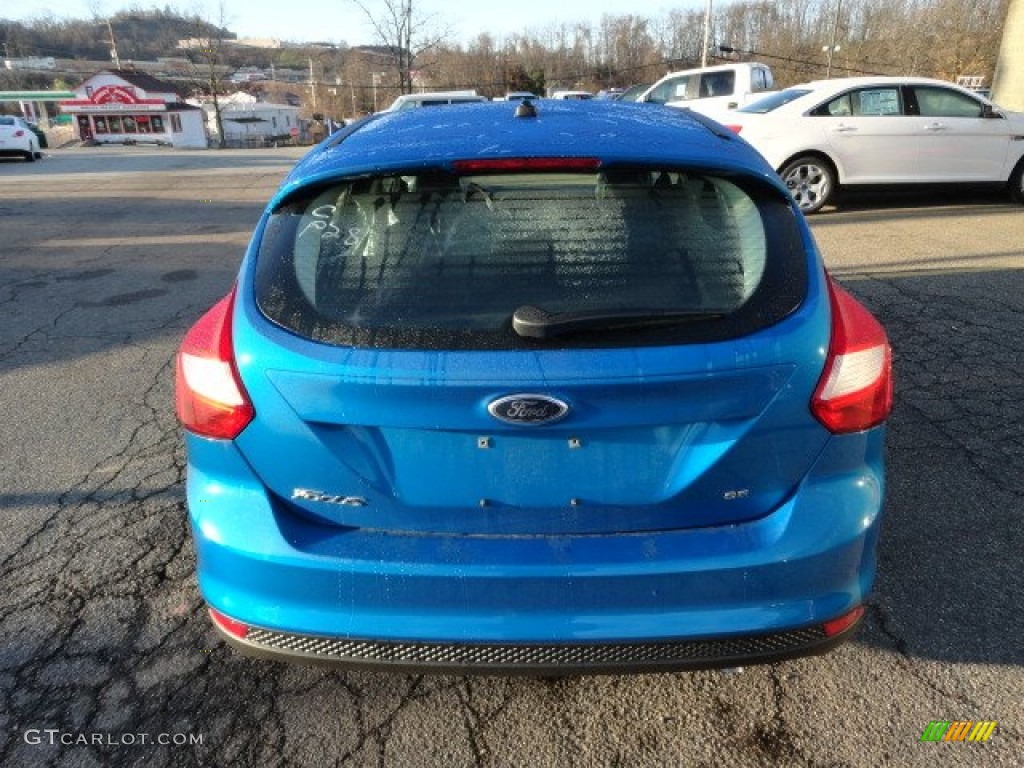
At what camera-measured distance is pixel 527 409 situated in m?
1.61

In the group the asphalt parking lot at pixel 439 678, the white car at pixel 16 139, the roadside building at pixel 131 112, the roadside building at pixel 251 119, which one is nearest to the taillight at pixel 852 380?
the asphalt parking lot at pixel 439 678

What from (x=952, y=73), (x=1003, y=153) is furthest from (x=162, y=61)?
(x=1003, y=153)

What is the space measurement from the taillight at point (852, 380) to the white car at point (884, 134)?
8091 mm

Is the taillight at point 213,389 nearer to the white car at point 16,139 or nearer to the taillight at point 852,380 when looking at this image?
the taillight at point 852,380

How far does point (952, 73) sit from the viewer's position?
184ft

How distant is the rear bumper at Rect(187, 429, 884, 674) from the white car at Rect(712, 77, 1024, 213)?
27.7 feet

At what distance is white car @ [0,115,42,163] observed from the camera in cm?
2362

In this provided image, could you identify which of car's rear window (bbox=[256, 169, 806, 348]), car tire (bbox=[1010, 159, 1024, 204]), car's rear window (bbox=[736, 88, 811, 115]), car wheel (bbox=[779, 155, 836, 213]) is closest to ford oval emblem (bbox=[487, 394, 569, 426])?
car's rear window (bbox=[256, 169, 806, 348])

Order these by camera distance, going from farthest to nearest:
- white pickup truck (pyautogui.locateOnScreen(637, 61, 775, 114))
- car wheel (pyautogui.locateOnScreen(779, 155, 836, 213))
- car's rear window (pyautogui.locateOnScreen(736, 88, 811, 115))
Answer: white pickup truck (pyautogui.locateOnScreen(637, 61, 775, 114)) < car's rear window (pyautogui.locateOnScreen(736, 88, 811, 115)) < car wheel (pyautogui.locateOnScreen(779, 155, 836, 213))

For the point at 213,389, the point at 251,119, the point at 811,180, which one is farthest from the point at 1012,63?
the point at 251,119

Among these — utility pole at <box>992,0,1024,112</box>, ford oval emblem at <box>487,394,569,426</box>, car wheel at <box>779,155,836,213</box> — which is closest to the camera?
ford oval emblem at <box>487,394,569,426</box>

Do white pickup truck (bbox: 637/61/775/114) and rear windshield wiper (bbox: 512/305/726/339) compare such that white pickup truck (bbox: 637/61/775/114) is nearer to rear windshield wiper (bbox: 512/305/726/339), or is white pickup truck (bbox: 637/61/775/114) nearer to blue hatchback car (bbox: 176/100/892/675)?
blue hatchback car (bbox: 176/100/892/675)

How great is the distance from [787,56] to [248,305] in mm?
75999

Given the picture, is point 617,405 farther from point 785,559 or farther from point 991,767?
point 991,767
